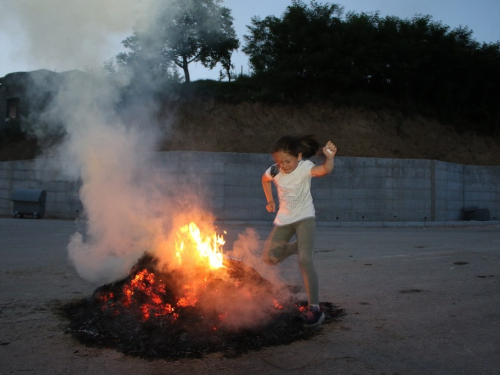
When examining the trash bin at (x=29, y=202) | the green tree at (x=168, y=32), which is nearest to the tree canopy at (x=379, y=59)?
the trash bin at (x=29, y=202)

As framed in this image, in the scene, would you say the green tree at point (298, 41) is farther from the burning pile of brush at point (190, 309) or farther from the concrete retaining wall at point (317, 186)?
the burning pile of brush at point (190, 309)

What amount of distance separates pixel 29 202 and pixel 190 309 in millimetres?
17488

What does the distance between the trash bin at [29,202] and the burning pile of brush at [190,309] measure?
1593 centimetres

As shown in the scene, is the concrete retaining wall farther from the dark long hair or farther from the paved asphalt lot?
the dark long hair

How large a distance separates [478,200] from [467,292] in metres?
19.2

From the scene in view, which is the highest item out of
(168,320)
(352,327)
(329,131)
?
(329,131)

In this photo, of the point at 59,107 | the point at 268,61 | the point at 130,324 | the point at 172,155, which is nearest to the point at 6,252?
the point at 59,107

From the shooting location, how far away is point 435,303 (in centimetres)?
473

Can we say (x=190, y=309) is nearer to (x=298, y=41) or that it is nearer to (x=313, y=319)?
(x=313, y=319)

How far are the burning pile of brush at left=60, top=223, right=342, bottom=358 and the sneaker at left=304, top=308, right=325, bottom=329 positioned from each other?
0.27 ft

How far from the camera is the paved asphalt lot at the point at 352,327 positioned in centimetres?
298

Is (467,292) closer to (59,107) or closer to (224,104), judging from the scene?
(59,107)

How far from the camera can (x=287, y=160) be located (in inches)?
160

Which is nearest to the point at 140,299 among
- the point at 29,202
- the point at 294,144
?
the point at 294,144
